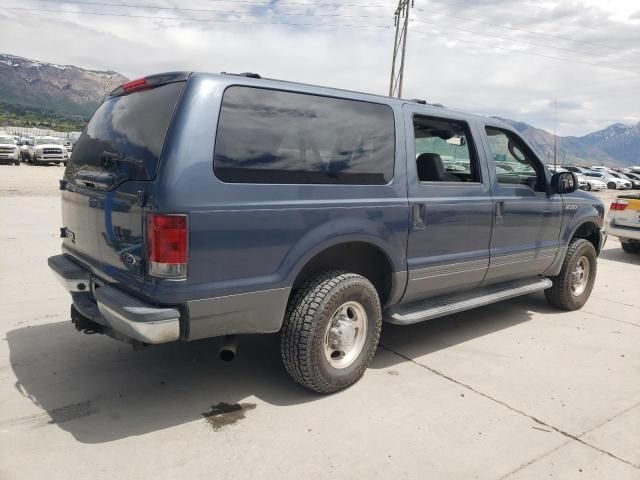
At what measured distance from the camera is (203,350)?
13.7 feet

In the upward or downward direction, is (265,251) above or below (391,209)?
below

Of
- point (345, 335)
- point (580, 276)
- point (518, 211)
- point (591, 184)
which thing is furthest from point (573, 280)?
point (591, 184)

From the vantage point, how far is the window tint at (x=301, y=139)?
9.62 ft

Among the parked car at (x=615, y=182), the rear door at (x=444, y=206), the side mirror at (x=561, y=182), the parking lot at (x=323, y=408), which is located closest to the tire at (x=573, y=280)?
the parking lot at (x=323, y=408)

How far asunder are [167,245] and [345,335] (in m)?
1.43

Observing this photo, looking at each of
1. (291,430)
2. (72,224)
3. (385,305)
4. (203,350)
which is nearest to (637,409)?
(385,305)

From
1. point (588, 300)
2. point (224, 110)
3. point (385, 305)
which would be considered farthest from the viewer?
point (588, 300)

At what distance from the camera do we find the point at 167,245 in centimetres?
269

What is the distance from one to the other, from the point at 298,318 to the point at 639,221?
841cm

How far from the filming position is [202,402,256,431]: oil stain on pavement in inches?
121

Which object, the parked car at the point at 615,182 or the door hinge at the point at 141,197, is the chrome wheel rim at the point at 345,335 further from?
the parked car at the point at 615,182

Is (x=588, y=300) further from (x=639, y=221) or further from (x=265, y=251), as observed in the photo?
(x=265, y=251)

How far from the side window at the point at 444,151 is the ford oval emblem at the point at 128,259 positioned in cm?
219

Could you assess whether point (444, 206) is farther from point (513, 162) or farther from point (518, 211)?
point (513, 162)
